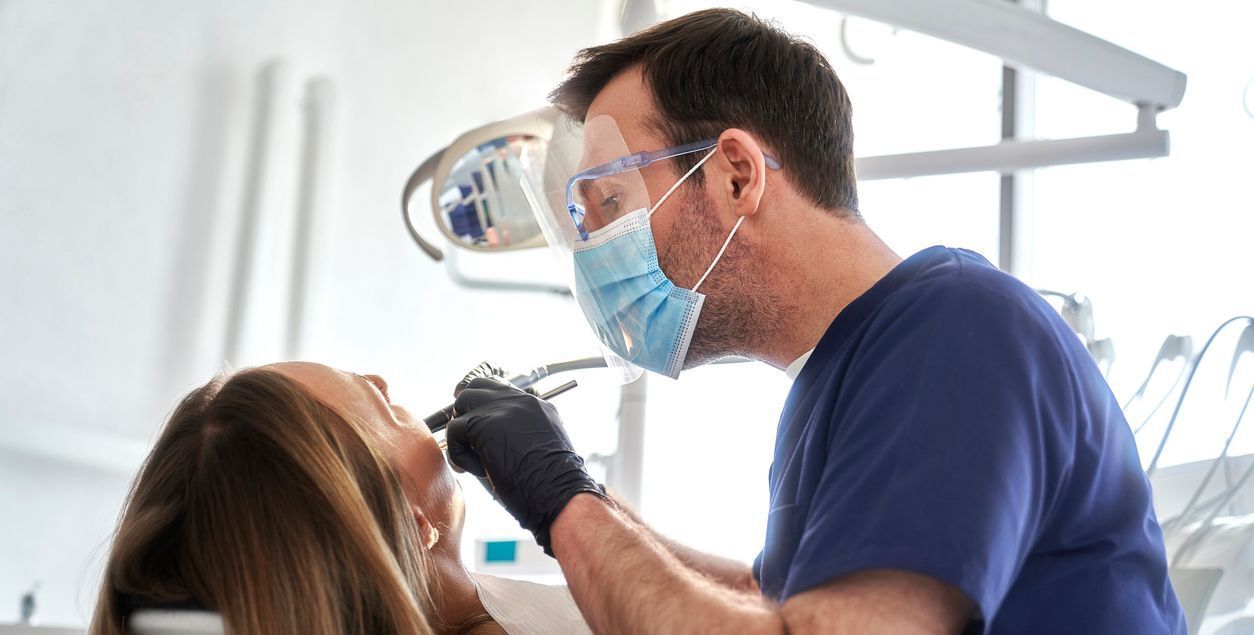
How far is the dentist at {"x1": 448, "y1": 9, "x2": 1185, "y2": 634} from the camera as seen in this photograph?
35.3 inches

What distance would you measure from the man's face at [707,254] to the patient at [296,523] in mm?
422

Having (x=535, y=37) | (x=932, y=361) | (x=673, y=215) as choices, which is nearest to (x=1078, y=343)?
(x=932, y=361)

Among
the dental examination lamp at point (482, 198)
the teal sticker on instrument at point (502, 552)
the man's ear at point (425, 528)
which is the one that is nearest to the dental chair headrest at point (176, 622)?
the man's ear at point (425, 528)

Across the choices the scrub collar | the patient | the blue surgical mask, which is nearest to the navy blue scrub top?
the scrub collar

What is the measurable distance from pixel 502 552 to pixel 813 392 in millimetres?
1279

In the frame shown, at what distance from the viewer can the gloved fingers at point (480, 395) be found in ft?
4.49

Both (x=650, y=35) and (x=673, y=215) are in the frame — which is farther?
(x=650, y=35)

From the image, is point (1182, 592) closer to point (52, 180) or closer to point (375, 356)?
point (375, 356)

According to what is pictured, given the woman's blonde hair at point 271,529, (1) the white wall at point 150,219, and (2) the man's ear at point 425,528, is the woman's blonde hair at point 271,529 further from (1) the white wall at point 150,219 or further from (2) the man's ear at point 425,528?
(1) the white wall at point 150,219

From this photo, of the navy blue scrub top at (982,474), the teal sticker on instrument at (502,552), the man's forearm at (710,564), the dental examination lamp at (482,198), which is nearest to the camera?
the navy blue scrub top at (982,474)

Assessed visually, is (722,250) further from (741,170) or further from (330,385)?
(330,385)

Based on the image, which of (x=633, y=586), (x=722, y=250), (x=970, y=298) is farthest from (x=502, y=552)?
(x=970, y=298)

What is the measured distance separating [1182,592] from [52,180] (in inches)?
80.9

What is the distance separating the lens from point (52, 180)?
6.45ft
